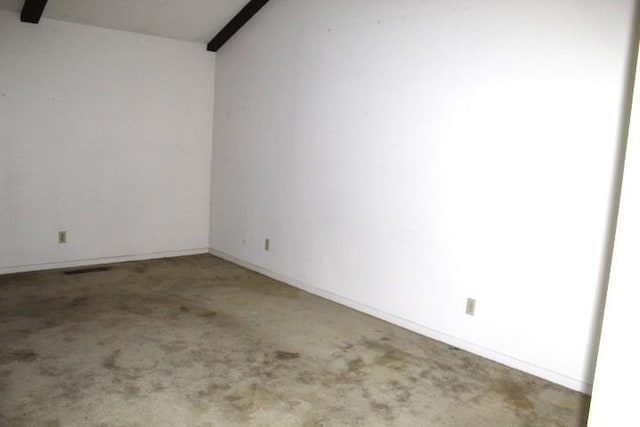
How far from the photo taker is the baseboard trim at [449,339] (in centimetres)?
295

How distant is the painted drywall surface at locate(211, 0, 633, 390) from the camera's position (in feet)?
9.30

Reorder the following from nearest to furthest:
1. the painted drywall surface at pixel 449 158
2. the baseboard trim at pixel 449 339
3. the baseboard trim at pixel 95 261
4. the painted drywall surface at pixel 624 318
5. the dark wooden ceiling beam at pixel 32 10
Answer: the painted drywall surface at pixel 624 318 < the painted drywall surface at pixel 449 158 < the baseboard trim at pixel 449 339 < the dark wooden ceiling beam at pixel 32 10 < the baseboard trim at pixel 95 261

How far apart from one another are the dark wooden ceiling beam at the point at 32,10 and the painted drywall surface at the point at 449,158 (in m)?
1.86

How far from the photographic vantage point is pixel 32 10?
168 inches

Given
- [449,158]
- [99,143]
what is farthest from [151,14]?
[449,158]

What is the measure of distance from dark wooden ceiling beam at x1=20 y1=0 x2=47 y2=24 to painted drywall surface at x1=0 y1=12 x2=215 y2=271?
0.33ft

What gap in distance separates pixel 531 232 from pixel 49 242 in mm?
4275

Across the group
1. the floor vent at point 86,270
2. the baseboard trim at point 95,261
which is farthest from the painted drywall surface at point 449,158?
the floor vent at point 86,270

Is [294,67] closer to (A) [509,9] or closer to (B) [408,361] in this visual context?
(A) [509,9]

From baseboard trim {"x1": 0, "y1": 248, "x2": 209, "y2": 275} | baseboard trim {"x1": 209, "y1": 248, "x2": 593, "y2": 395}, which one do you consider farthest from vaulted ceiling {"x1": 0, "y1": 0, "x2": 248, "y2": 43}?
baseboard trim {"x1": 209, "y1": 248, "x2": 593, "y2": 395}

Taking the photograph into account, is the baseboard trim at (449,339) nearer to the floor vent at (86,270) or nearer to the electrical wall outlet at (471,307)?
the electrical wall outlet at (471,307)

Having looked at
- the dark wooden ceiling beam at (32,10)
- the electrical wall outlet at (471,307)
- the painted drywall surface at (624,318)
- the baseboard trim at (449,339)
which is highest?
the dark wooden ceiling beam at (32,10)

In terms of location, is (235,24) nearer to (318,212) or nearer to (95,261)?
(318,212)

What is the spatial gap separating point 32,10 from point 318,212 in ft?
9.71
